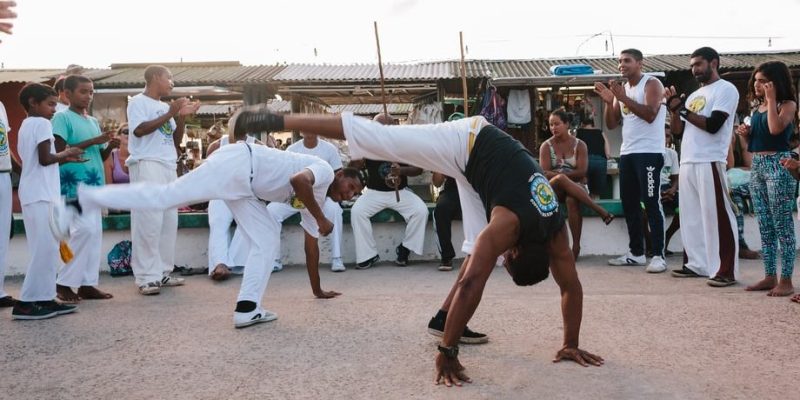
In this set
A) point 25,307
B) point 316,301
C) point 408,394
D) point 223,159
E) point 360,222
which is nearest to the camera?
point 408,394

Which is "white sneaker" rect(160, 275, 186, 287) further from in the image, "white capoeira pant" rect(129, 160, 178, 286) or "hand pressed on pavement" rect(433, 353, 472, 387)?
"hand pressed on pavement" rect(433, 353, 472, 387)

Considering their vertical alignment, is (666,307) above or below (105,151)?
below

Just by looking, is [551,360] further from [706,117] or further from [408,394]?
[706,117]

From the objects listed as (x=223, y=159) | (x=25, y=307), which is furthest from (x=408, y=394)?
(x=25, y=307)

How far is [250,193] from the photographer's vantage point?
5059 mm

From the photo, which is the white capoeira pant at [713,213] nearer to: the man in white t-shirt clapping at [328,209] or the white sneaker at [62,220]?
the man in white t-shirt clapping at [328,209]

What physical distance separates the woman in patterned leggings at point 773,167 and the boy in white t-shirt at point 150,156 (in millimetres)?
5115

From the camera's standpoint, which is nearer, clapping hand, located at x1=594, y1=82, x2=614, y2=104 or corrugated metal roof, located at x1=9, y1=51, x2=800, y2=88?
Result: clapping hand, located at x1=594, y1=82, x2=614, y2=104

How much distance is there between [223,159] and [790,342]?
3.99 meters

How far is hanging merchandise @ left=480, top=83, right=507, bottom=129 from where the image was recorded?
12469 mm

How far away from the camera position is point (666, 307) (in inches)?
202

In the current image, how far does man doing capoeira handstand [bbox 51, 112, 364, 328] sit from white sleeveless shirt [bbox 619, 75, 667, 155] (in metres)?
3.26

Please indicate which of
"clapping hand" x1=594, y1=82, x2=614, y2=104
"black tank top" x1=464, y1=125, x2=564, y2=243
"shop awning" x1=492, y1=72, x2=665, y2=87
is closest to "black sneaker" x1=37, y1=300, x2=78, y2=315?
"black tank top" x1=464, y1=125, x2=564, y2=243

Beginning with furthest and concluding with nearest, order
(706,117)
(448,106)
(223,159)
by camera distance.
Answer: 1. (448,106)
2. (706,117)
3. (223,159)
